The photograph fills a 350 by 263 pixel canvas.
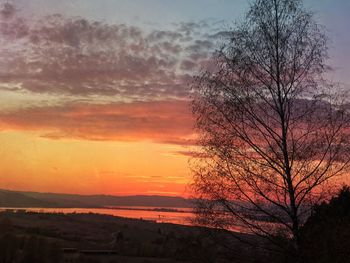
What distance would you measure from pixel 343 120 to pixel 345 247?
3.67m

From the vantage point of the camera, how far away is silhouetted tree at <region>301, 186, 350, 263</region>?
12469mm

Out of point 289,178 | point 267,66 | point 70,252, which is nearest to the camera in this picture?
point 289,178

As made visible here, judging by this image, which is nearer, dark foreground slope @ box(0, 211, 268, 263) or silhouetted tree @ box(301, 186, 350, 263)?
silhouetted tree @ box(301, 186, 350, 263)

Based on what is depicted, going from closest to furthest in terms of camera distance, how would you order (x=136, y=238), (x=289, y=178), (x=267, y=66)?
(x=289, y=178) < (x=267, y=66) < (x=136, y=238)

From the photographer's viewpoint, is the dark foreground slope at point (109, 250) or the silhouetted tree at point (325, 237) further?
the dark foreground slope at point (109, 250)

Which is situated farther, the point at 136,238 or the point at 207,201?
the point at 136,238

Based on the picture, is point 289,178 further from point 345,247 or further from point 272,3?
point 272,3

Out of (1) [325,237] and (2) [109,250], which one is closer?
(1) [325,237]

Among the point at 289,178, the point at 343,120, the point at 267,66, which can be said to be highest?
the point at 267,66

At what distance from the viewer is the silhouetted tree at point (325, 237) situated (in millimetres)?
12469

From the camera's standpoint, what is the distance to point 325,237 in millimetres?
13000

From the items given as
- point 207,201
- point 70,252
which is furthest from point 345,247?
point 70,252

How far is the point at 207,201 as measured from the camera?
14.0 metres

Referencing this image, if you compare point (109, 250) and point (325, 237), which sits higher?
point (325, 237)
